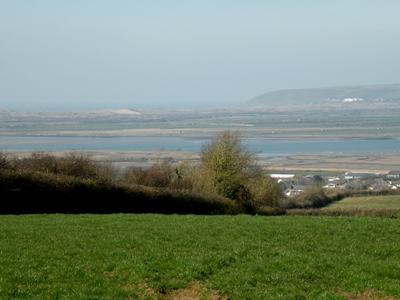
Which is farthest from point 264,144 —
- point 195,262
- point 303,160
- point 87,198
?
point 195,262

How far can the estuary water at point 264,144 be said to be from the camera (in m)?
110

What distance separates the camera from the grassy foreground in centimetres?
796

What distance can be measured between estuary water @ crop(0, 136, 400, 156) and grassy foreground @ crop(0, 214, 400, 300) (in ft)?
304

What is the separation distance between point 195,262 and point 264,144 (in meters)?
121

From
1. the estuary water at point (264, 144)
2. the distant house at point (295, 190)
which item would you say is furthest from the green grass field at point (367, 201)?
the estuary water at point (264, 144)

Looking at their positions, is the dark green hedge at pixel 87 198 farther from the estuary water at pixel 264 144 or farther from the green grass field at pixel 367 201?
the estuary water at pixel 264 144

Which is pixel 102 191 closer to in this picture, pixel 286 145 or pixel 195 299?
pixel 195 299

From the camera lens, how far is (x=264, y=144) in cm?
12875

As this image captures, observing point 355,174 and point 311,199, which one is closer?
point 311,199

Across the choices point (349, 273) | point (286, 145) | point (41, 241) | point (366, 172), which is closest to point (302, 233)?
point (349, 273)

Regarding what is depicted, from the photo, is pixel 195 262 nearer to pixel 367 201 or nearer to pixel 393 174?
pixel 367 201

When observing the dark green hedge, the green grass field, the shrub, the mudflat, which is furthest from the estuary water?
the dark green hedge

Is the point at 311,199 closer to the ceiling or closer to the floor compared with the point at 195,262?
closer to the floor

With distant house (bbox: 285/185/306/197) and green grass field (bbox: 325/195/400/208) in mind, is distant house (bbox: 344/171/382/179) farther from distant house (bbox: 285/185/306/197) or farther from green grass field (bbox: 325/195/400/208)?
green grass field (bbox: 325/195/400/208)
